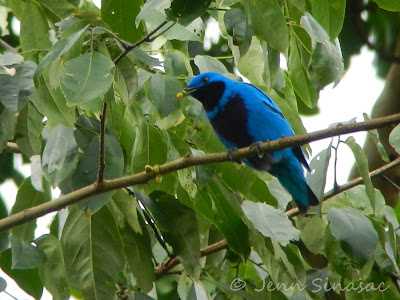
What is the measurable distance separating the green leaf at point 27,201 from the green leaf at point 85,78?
4.06 ft

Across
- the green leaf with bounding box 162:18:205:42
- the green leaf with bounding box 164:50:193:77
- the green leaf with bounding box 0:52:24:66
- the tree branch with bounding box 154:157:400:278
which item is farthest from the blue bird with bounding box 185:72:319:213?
the green leaf with bounding box 0:52:24:66

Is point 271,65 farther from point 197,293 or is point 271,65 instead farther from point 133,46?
point 197,293

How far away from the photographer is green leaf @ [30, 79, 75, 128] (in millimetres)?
2758

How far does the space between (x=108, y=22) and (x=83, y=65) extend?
475mm

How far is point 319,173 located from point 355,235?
39 cm

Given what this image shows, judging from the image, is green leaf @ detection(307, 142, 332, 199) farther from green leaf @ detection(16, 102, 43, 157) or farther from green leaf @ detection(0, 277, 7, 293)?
green leaf @ detection(0, 277, 7, 293)

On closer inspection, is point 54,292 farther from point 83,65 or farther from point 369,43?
point 369,43

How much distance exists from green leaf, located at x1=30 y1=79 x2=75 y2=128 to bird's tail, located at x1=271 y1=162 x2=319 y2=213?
75.5 inches

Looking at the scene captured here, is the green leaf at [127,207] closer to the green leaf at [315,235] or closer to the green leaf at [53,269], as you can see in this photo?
the green leaf at [53,269]

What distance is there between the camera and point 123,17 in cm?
288

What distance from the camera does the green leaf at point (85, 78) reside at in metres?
2.36

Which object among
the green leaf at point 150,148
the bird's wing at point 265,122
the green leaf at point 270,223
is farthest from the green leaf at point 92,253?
the bird's wing at point 265,122

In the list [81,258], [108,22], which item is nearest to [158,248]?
[81,258]

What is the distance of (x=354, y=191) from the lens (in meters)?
3.64
